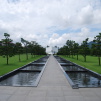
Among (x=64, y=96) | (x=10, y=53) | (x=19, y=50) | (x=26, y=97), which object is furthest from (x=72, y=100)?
(x=19, y=50)

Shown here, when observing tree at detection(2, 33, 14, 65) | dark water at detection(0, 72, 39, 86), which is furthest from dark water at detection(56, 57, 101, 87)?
tree at detection(2, 33, 14, 65)

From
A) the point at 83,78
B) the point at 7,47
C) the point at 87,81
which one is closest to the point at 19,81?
the point at 87,81

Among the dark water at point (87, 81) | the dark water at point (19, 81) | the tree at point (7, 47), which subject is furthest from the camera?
the tree at point (7, 47)

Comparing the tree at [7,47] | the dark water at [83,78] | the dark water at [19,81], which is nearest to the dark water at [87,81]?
the dark water at [83,78]

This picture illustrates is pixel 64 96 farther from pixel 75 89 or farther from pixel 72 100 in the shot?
pixel 75 89

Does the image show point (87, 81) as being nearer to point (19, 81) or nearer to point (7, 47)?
point (19, 81)

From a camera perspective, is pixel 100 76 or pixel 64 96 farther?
pixel 100 76

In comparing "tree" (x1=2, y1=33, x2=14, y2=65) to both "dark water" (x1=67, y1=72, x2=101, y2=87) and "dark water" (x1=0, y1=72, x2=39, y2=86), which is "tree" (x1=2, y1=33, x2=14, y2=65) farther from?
"dark water" (x1=67, y1=72, x2=101, y2=87)

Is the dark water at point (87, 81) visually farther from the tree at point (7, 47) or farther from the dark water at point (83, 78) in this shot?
the tree at point (7, 47)

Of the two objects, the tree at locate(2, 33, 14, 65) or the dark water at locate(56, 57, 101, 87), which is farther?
the tree at locate(2, 33, 14, 65)

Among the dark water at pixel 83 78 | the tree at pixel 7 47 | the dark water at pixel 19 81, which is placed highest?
the tree at pixel 7 47

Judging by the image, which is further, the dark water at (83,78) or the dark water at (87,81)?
the dark water at (83,78)

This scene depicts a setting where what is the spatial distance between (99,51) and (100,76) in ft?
30.0

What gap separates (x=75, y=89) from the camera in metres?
6.45
